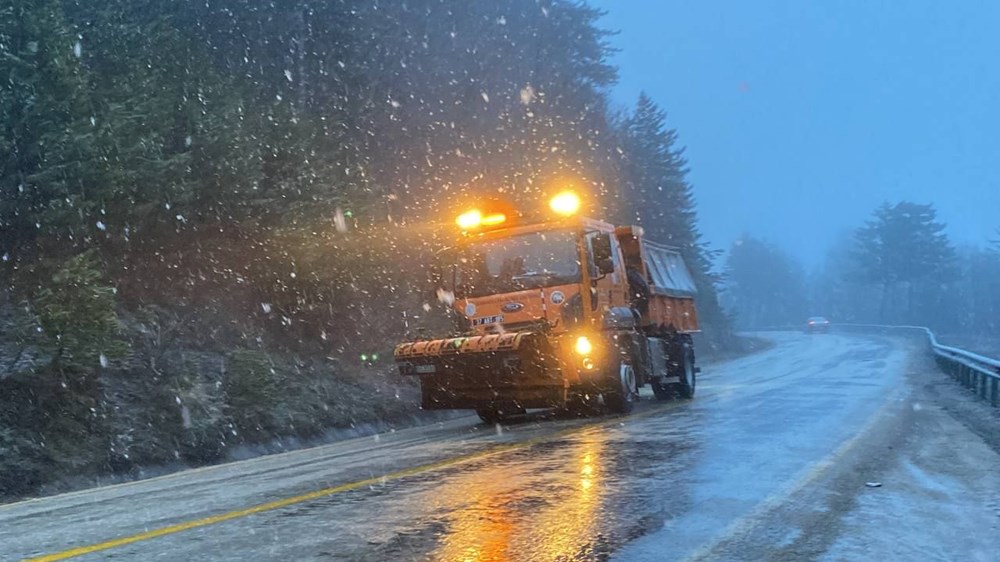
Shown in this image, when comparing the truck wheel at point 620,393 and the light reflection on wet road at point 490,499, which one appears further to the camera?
the truck wheel at point 620,393

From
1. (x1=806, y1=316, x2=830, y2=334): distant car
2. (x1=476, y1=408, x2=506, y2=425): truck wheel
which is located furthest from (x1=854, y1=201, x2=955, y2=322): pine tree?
(x1=476, y1=408, x2=506, y2=425): truck wheel

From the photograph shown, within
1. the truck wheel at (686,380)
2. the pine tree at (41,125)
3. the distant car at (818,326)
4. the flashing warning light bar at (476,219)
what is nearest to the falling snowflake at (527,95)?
the truck wheel at (686,380)

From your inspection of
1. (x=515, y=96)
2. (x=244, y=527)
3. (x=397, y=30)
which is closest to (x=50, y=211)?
(x=244, y=527)

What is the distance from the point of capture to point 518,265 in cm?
1266

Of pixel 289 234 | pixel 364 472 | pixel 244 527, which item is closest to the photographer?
pixel 244 527

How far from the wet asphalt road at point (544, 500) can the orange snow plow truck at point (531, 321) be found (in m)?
1.15

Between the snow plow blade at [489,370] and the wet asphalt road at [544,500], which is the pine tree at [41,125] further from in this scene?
the snow plow blade at [489,370]

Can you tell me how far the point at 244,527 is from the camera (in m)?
5.46

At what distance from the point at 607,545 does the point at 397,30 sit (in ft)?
84.9

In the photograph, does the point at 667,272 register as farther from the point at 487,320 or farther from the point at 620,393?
the point at 487,320

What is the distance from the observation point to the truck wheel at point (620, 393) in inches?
505

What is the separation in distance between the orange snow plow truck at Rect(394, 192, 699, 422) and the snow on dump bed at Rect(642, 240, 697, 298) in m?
1.52

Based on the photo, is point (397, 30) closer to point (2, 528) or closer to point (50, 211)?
point (50, 211)

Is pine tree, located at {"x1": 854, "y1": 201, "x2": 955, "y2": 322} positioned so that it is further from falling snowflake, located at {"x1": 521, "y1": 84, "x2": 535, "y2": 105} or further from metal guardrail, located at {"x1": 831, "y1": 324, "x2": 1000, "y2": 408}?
metal guardrail, located at {"x1": 831, "y1": 324, "x2": 1000, "y2": 408}
